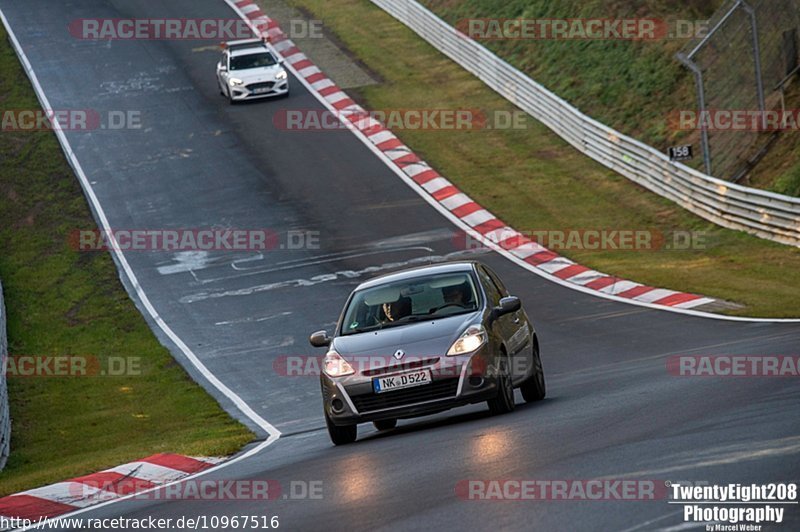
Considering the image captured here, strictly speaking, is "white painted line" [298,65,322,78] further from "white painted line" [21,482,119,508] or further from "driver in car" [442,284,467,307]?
"white painted line" [21,482,119,508]

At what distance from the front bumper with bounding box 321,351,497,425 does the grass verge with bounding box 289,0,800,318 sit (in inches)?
332

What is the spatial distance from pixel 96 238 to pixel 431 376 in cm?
1894

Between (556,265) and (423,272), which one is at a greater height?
(423,272)

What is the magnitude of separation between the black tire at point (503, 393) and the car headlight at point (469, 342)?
33 centimetres

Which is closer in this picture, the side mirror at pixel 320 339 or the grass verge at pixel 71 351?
the side mirror at pixel 320 339

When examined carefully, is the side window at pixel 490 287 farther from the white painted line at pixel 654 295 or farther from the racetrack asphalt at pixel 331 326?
the white painted line at pixel 654 295

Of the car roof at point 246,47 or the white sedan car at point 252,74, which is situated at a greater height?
the car roof at point 246,47

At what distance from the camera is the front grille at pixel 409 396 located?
43.1ft

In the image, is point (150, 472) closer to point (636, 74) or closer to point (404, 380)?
point (404, 380)

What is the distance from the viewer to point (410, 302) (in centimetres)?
1416

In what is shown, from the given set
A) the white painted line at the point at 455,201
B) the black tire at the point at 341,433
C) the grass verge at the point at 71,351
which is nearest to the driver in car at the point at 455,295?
the black tire at the point at 341,433

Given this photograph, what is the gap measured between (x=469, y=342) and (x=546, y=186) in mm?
18896

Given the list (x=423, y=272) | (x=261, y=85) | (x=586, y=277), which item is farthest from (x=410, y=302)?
(x=261, y=85)

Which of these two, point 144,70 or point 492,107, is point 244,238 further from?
point 144,70
